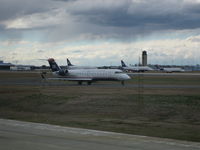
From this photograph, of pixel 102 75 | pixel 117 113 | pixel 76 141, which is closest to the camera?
pixel 76 141

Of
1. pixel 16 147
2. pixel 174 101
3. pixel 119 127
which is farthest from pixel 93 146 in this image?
pixel 174 101

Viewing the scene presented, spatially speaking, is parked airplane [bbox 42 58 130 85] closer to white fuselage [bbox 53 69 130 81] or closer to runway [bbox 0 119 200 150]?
white fuselage [bbox 53 69 130 81]

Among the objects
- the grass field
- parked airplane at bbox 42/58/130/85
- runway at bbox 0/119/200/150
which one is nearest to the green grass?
the grass field

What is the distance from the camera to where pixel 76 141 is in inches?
472

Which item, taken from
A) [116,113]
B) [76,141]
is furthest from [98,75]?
[76,141]

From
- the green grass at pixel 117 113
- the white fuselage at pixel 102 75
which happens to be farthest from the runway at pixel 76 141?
the white fuselage at pixel 102 75

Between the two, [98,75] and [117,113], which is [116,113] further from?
[98,75]

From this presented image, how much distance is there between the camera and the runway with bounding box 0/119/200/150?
10.9 m

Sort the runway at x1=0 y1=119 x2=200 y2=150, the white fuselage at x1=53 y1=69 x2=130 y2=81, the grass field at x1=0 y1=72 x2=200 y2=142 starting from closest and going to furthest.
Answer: the runway at x1=0 y1=119 x2=200 y2=150 < the grass field at x1=0 y1=72 x2=200 y2=142 < the white fuselage at x1=53 y1=69 x2=130 y2=81

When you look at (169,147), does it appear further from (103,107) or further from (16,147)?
(103,107)

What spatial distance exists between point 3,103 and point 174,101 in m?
Answer: 13.2

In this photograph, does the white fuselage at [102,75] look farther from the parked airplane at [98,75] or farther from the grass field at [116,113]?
the grass field at [116,113]

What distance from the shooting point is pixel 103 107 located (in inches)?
980

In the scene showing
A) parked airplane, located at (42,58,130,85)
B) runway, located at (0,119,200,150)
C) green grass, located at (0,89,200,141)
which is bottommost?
green grass, located at (0,89,200,141)
